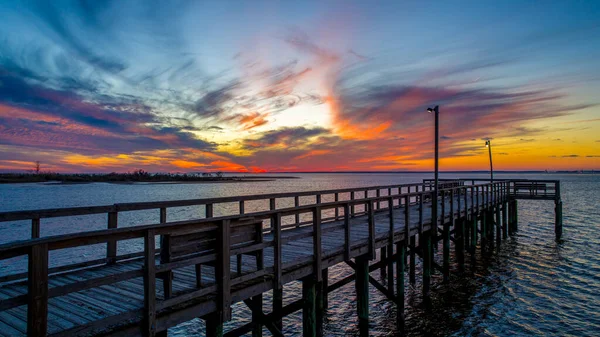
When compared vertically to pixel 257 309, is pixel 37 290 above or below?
above

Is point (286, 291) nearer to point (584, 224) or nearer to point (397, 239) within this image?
point (397, 239)

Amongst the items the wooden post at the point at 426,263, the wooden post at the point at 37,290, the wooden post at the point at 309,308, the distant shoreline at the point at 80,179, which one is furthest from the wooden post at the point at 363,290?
the distant shoreline at the point at 80,179

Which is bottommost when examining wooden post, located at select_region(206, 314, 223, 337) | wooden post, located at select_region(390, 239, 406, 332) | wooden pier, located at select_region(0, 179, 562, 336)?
wooden post, located at select_region(390, 239, 406, 332)

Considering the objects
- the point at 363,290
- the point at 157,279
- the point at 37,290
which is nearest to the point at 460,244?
the point at 363,290

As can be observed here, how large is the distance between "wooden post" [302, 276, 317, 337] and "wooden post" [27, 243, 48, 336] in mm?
4813

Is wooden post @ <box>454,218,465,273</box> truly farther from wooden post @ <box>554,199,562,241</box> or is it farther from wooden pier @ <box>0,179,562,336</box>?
wooden post @ <box>554,199,562,241</box>

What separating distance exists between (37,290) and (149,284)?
3.68 feet

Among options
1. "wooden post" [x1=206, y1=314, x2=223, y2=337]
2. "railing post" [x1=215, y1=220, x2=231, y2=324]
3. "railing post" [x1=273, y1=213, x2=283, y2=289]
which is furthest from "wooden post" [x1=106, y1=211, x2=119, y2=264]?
"railing post" [x1=273, y1=213, x2=283, y2=289]

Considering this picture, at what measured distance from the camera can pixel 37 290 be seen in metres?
3.19

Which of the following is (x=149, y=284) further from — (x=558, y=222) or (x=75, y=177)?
(x=75, y=177)

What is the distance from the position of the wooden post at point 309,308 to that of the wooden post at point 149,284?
3.62m

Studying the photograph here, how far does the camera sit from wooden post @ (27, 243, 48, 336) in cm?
316

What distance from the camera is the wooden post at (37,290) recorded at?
10.4ft

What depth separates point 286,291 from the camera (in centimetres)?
1308
